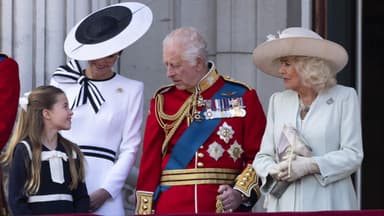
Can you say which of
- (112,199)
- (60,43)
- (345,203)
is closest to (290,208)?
(345,203)

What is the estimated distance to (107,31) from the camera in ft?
34.7

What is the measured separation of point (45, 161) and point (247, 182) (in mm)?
1060

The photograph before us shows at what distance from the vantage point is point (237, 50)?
12.1m

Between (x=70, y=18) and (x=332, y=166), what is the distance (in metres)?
2.30

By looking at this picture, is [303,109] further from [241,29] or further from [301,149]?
[241,29]

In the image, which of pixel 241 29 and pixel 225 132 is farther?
pixel 241 29

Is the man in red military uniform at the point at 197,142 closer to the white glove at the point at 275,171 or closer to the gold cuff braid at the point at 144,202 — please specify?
the gold cuff braid at the point at 144,202

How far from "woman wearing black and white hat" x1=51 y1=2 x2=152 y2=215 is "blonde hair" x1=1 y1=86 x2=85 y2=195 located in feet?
0.90

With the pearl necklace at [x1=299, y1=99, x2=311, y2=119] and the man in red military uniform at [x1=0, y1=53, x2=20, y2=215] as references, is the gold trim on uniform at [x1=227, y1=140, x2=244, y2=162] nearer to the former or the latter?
the pearl necklace at [x1=299, y1=99, x2=311, y2=119]

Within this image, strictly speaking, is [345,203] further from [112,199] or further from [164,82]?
[164,82]

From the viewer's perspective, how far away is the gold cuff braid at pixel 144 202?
33.7 ft

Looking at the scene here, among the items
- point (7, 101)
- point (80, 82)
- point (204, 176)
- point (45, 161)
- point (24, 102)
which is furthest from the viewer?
point (80, 82)

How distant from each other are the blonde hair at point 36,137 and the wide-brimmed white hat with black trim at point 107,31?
0.33 metres

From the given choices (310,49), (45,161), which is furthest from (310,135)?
(45,161)
